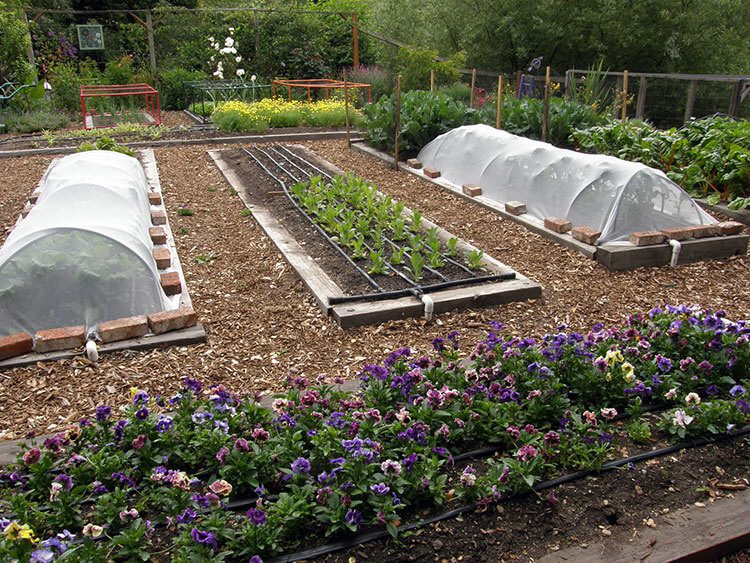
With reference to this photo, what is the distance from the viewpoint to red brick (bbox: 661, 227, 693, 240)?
553cm

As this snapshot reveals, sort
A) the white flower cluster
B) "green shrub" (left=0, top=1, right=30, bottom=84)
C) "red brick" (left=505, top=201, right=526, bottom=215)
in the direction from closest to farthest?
"red brick" (left=505, top=201, right=526, bottom=215)
"green shrub" (left=0, top=1, right=30, bottom=84)
the white flower cluster

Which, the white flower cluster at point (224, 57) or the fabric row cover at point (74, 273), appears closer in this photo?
the fabric row cover at point (74, 273)

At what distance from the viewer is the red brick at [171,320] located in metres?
4.05

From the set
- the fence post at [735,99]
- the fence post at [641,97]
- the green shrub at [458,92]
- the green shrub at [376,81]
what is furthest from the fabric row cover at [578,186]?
the green shrub at [376,81]

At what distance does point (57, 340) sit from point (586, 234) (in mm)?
4280

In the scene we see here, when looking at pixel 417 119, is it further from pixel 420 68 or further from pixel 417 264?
pixel 417 264

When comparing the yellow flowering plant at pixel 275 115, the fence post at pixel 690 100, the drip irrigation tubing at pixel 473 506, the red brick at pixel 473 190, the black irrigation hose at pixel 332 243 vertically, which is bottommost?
the drip irrigation tubing at pixel 473 506

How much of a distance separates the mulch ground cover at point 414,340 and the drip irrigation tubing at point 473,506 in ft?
0.11

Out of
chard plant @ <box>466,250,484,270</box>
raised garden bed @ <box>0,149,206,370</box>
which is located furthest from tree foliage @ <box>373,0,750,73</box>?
raised garden bed @ <box>0,149,206,370</box>

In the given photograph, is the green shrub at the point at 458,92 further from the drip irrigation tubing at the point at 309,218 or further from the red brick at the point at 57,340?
the red brick at the point at 57,340

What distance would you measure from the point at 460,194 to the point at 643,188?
2.25 m

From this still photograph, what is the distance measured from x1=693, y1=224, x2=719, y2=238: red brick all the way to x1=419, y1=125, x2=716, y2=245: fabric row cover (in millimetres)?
145

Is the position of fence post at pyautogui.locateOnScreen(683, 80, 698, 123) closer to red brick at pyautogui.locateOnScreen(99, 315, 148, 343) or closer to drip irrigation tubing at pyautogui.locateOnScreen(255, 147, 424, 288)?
drip irrigation tubing at pyautogui.locateOnScreen(255, 147, 424, 288)

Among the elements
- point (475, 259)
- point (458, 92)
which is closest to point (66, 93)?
point (458, 92)
